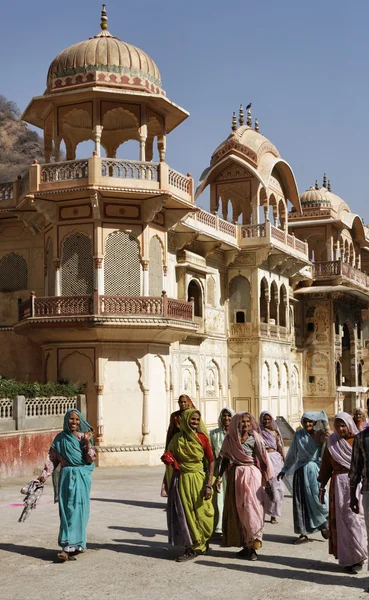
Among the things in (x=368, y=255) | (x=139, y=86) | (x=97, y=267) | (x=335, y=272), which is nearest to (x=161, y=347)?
(x=97, y=267)

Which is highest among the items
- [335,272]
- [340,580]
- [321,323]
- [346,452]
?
[335,272]

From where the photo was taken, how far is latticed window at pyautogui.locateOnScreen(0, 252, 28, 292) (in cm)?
2014

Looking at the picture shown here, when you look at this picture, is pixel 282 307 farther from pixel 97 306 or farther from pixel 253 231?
pixel 97 306

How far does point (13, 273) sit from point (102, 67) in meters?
5.61

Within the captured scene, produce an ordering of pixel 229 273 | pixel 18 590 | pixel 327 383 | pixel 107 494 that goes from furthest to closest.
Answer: pixel 327 383, pixel 229 273, pixel 107 494, pixel 18 590

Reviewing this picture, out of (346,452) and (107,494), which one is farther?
(107,494)

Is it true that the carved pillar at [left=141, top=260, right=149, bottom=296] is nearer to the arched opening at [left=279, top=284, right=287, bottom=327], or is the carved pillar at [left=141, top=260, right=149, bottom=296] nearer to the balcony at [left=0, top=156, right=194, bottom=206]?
the balcony at [left=0, top=156, right=194, bottom=206]

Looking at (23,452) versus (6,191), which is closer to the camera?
(23,452)

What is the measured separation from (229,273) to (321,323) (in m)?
7.32

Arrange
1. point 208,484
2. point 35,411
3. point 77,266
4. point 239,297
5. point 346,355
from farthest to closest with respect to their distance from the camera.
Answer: point 346,355 → point 239,297 → point 77,266 → point 35,411 → point 208,484

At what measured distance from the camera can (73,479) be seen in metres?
7.88

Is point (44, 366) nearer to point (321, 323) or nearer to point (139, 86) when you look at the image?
point (139, 86)

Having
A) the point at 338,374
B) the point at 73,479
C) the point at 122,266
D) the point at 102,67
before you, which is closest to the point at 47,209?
the point at 122,266

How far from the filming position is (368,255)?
39.1 meters
